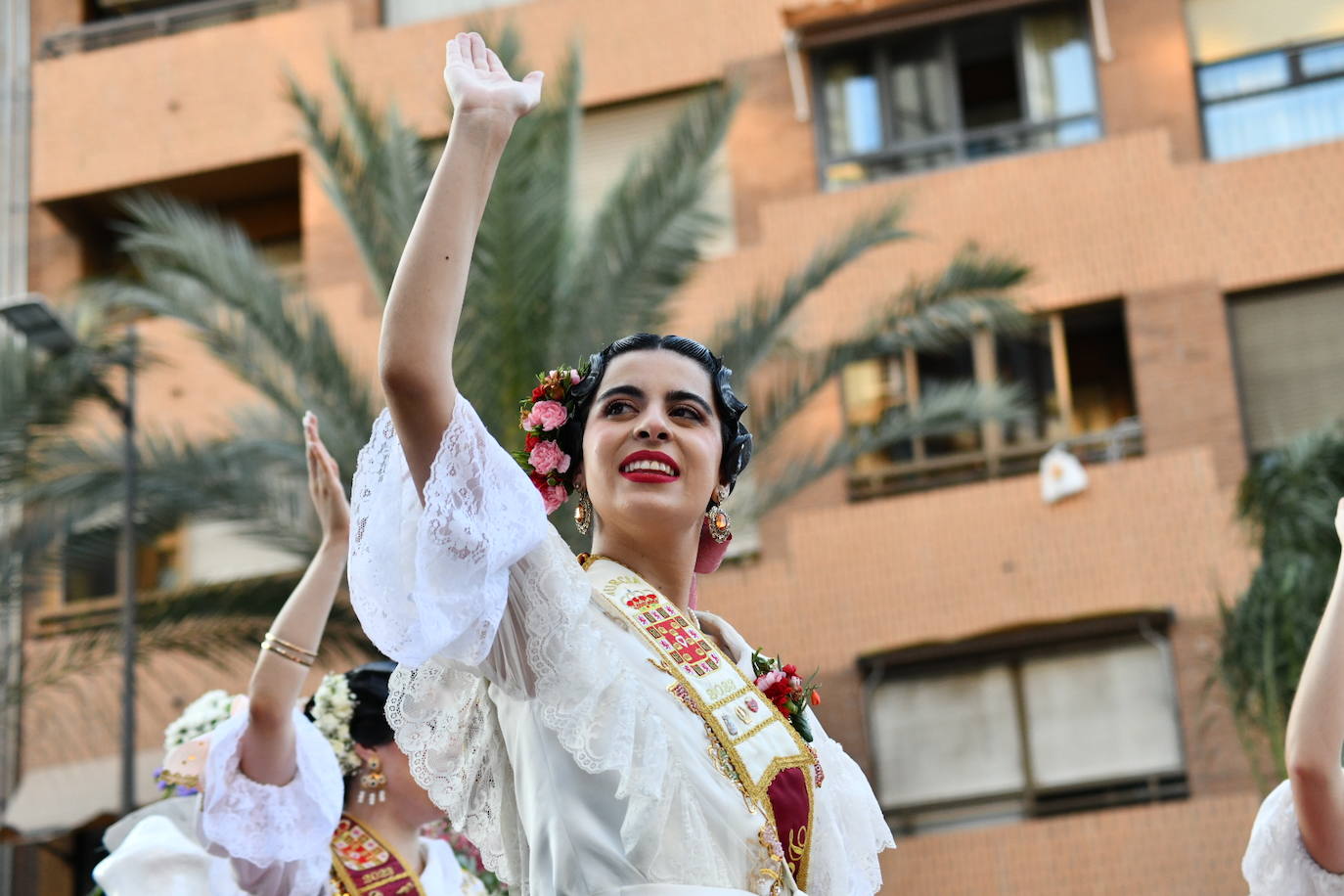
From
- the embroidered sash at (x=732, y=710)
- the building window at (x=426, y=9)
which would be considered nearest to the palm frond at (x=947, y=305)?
the building window at (x=426, y=9)

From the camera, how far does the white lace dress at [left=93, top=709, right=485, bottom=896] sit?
4.99m

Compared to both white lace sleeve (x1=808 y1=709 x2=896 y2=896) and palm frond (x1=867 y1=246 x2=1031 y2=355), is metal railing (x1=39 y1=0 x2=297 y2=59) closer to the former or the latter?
palm frond (x1=867 y1=246 x2=1031 y2=355)

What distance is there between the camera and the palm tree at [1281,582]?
39.4 feet

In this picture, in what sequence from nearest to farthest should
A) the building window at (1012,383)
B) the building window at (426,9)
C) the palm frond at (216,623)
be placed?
the palm frond at (216,623), the building window at (1012,383), the building window at (426,9)

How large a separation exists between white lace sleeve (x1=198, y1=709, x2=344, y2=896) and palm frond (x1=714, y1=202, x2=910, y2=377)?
7517 millimetres

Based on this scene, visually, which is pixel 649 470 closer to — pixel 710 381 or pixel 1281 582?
pixel 710 381

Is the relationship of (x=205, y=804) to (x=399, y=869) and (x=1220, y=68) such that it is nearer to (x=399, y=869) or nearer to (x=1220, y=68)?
(x=399, y=869)

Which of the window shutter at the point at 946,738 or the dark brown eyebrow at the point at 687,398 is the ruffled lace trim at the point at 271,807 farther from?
the window shutter at the point at 946,738

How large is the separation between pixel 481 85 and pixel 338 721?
2.93m

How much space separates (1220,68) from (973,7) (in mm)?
2017

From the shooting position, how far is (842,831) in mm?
3729

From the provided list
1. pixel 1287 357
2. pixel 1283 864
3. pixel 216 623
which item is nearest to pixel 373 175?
pixel 216 623

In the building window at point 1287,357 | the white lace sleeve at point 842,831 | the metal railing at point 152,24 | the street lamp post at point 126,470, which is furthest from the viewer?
the metal railing at point 152,24

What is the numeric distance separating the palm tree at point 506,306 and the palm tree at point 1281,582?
1835mm
